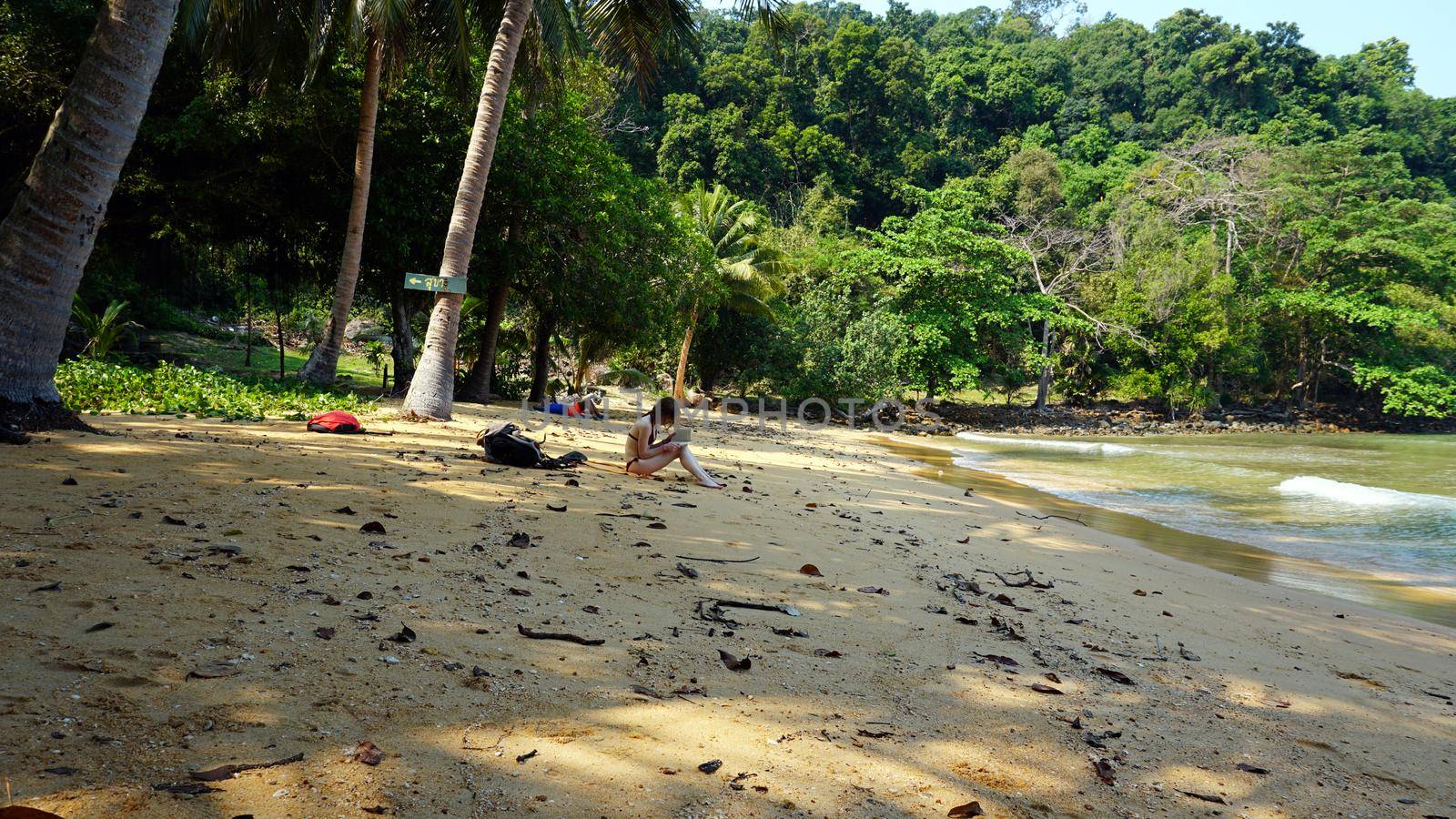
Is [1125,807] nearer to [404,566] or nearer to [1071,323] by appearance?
[404,566]

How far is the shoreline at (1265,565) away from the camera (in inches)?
275

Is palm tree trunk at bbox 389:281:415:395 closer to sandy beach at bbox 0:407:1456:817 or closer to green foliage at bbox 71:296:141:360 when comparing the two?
green foliage at bbox 71:296:141:360

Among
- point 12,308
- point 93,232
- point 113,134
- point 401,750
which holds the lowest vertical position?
point 401,750

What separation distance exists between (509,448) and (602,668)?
4.38 meters

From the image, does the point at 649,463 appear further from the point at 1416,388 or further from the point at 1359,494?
the point at 1416,388

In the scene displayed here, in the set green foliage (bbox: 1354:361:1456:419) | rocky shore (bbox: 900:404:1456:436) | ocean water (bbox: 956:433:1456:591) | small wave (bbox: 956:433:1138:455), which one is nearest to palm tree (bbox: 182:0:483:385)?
ocean water (bbox: 956:433:1456:591)

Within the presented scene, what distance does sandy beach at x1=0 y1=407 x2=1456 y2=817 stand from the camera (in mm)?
2248

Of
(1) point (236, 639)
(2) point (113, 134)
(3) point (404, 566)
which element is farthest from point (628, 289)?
(1) point (236, 639)

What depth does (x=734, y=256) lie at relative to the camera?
86.0ft

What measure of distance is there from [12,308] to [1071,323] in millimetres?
33965

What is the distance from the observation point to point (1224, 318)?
3272 cm

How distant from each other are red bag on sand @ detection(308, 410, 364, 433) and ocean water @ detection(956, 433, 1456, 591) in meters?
10.3

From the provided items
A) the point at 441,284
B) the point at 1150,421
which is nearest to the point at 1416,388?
the point at 1150,421

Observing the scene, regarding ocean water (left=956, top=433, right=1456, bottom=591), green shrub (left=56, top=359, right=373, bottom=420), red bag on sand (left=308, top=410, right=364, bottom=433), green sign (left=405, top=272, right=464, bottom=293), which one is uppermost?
green sign (left=405, top=272, right=464, bottom=293)
